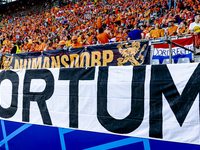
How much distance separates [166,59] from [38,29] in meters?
20.1

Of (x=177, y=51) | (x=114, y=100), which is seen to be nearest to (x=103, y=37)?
(x=177, y=51)

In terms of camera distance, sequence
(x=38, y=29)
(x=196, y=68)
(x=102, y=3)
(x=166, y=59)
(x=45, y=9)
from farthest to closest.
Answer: (x=45, y=9) < (x=38, y=29) < (x=102, y=3) < (x=166, y=59) < (x=196, y=68)

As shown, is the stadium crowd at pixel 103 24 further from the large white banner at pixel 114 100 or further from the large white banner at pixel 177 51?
the large white banner at pixel 114 100

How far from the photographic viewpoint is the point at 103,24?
1495 cm

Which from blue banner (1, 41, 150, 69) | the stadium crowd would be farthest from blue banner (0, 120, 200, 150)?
the stadium crowd

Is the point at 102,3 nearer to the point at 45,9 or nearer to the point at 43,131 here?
the point at 45,9

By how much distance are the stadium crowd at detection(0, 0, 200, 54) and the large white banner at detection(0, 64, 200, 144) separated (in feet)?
10.7

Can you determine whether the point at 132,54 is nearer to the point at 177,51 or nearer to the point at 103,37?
the point at 177,51

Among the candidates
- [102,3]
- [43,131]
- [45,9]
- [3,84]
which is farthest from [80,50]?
[45,9]

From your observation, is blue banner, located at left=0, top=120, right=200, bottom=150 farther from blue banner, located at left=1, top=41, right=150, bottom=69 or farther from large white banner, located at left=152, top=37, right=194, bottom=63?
large white banner, located at left=152, top=37, right=194, bottom=63

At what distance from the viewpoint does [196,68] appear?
248 cm

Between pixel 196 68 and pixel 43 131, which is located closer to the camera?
pixel 196 68

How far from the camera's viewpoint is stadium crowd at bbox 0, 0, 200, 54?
7.23 m

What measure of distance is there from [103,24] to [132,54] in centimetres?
1046
